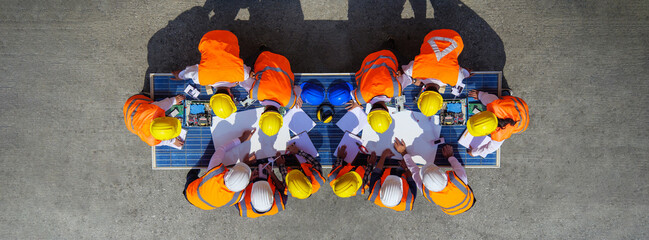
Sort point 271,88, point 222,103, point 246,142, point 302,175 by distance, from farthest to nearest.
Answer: point 246,142 < point 302,175 < point 222,103 < point 271,88

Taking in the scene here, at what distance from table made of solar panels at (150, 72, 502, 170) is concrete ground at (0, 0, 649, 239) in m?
0.67

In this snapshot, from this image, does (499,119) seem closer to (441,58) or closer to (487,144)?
(487,144)

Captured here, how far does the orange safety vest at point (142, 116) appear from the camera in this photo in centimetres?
474

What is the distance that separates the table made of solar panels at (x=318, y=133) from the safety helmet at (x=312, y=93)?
0.70ft

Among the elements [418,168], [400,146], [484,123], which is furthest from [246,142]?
[484,123]

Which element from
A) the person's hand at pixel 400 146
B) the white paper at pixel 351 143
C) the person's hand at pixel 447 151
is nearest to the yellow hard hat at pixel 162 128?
the white paper at pixel 351 143

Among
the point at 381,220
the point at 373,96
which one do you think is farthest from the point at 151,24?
the point at 381,220

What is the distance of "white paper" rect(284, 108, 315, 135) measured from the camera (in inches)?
208

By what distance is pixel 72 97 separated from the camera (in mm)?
5906

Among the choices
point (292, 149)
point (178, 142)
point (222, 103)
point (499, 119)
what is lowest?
point (292, 149)

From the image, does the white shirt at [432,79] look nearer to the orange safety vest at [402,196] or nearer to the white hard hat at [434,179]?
the white hard hat at [434,179]

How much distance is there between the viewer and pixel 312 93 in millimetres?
4969

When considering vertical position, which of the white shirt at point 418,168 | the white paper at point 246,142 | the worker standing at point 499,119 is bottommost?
the white shirt at point 418,168

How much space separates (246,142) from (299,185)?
4.72 ft
